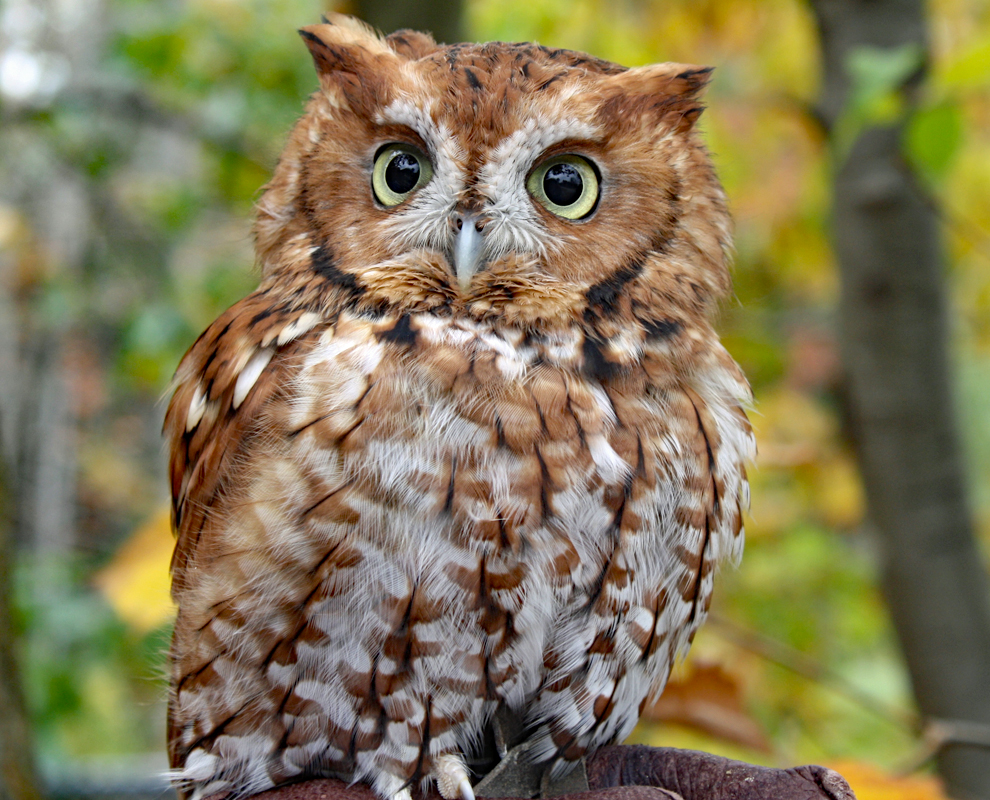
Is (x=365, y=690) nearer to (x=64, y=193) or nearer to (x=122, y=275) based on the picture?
(x=122, y=275)

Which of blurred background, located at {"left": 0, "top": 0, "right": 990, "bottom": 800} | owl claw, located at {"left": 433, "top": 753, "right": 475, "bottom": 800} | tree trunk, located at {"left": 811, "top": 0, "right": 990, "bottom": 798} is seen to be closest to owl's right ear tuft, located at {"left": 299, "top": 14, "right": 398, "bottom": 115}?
blurred background, located at {"left": 0, "top": 0, "right": 990, "bottom": 800}

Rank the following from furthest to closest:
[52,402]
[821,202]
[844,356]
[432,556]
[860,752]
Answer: [52,402] < [860,752] < [821,202] < [844,356] < [432,556]

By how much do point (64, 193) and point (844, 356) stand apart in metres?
5.04

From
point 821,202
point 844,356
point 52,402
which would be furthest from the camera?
point 52,402

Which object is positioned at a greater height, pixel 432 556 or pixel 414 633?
pixel 432 556

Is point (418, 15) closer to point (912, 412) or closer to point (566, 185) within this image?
point (566, 185)

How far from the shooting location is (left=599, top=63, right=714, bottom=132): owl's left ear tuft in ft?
3.86

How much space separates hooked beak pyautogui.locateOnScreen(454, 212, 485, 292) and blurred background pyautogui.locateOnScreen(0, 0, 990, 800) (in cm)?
58

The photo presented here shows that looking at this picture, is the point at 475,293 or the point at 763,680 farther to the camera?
the point at 763,680

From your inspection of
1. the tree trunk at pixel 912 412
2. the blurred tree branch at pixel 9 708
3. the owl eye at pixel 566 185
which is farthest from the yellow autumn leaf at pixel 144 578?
the tree trunk at pixel 912 412

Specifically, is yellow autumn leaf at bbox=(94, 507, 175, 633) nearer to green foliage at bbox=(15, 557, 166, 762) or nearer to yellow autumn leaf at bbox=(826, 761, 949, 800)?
green foliage at bbox=(15, 557, 166, 762)

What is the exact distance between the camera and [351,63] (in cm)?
122

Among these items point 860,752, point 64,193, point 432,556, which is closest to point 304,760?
point 432,556

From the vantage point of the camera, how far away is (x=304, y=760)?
121 cm
